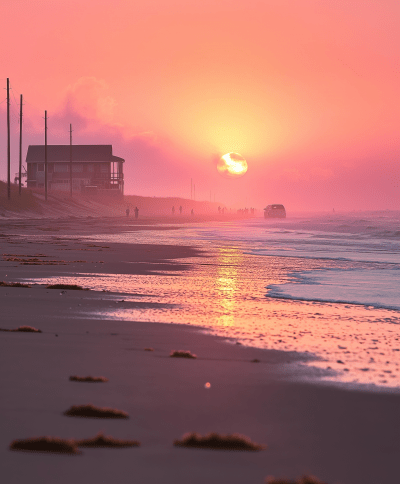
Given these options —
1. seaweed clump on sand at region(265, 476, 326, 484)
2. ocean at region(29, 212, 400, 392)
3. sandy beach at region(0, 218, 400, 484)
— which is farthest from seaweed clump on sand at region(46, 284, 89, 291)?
seaweed clump on sand at region(265, 476, 326, 484)

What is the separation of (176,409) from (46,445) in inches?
38.4

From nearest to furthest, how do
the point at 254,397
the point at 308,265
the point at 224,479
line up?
1. the point at 224,479
2. the point at 254,397
3. the point at 308,265

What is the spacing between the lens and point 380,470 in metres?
2.82

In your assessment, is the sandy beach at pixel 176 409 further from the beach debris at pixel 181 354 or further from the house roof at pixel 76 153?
the house roof at pixel 76 153

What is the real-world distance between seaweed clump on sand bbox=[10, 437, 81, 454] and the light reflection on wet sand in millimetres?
2346

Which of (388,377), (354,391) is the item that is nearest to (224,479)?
(354,391)

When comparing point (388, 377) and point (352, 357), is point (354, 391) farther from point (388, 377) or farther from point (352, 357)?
point (352, 357)

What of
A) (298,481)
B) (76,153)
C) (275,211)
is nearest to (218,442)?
(298,481)

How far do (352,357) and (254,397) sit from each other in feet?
5.50

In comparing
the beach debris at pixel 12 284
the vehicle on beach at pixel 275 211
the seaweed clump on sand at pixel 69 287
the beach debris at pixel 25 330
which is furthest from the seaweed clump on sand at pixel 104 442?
the vehicle on beach at pixel 275 211

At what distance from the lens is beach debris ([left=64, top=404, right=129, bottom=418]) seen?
3.49 metres

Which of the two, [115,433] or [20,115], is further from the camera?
[20,115]

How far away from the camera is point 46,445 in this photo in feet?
9.69

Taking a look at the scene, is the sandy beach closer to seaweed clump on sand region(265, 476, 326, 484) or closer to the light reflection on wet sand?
seaweed clump on sand region(265, 476, 326, 484)
